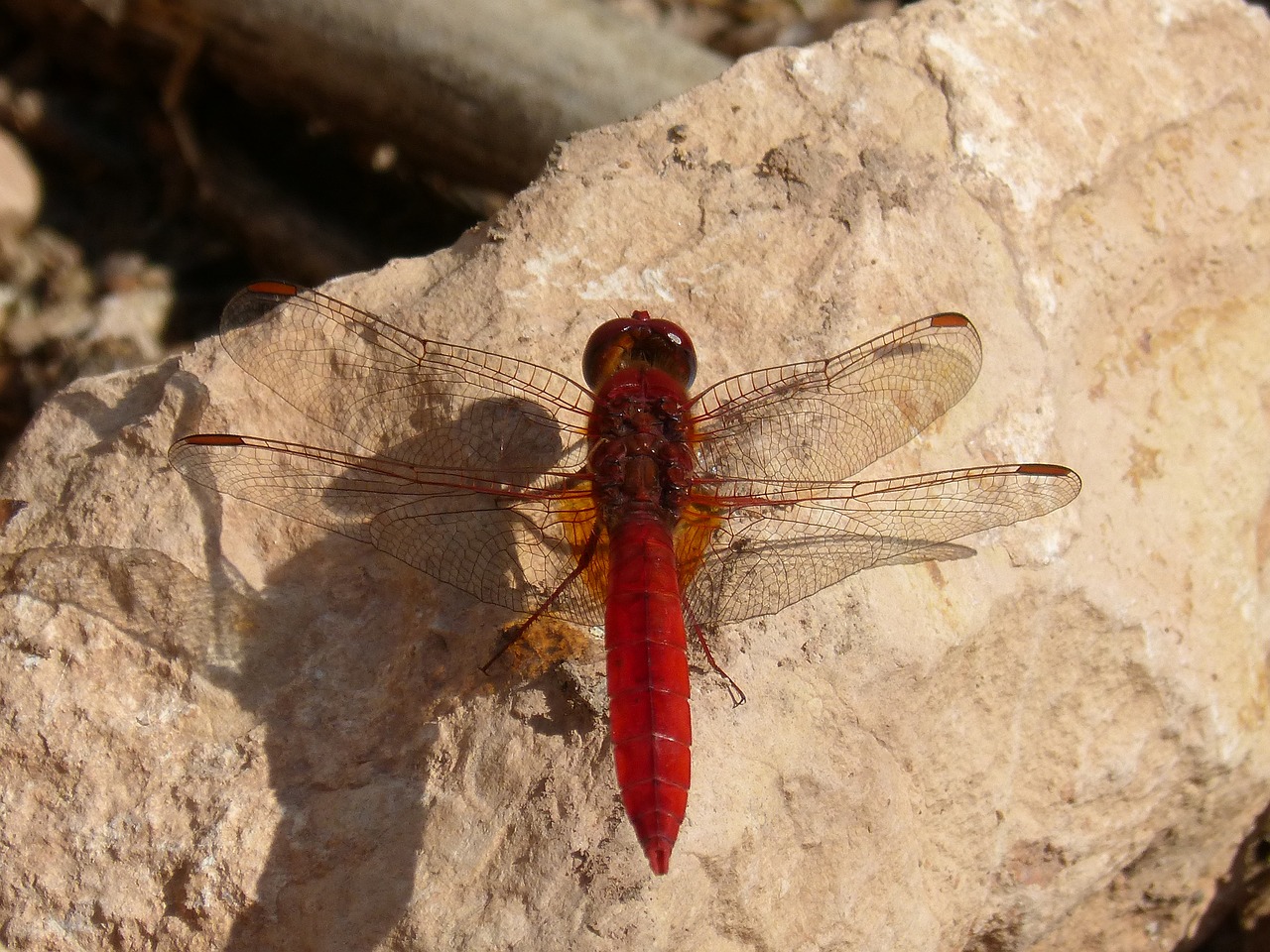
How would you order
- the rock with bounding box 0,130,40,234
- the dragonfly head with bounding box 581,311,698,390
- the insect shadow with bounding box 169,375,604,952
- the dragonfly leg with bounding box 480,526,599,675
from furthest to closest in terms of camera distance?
the rock with bounding box 0,130,40,234, the dragonfly head with bounding box 581,311,698,390, the dragonfly leg with bounding box 480,526,599,675, the insect shadow with bounding box 169,375,604,952

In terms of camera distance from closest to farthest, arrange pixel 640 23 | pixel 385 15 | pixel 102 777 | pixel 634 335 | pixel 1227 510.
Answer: pixel 102 777 → pixel 634 335 → pixel 1227 510 → pixel 385 15 → pixel 640 23

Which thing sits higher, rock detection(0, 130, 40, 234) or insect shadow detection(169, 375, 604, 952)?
rock detection(0, 130, 40, 234)

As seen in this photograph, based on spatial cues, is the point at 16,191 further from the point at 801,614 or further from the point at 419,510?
the point at 801,614

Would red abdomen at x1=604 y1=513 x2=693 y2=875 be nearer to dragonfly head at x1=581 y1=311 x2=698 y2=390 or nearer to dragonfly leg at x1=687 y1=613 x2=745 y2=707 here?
dragonfly leg at x1=687 y1=613 x2=745 y2=707

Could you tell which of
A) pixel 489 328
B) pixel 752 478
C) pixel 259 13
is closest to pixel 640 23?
pixel 259 13

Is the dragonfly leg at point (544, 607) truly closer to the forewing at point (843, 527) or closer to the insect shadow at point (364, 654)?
the insect shadow at point (364, 654)

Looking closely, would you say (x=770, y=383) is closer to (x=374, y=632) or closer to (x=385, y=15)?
(x=374, y=632)

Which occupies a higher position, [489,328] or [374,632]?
[489,328]

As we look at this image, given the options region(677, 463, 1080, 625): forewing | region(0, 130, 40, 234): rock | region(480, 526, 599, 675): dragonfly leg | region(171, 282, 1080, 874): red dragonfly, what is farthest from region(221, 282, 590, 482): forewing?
region(0, 130, 40, 234): rock
